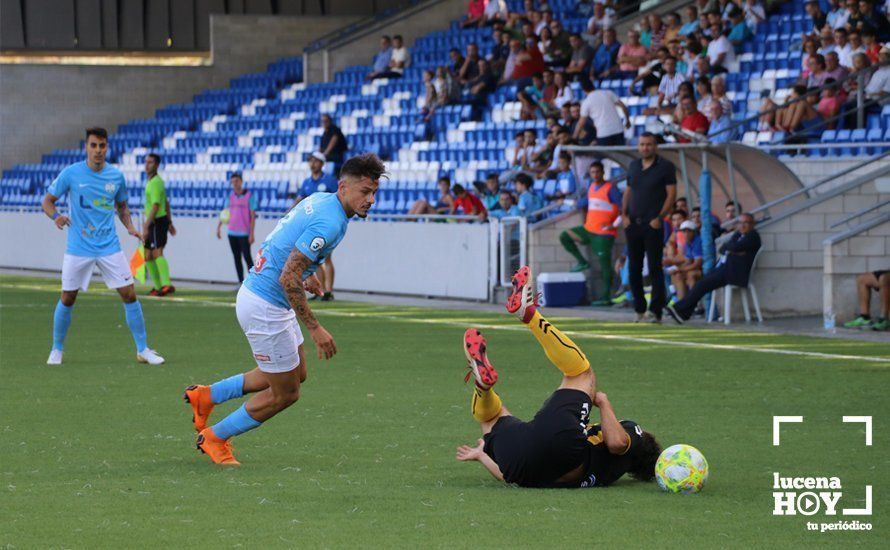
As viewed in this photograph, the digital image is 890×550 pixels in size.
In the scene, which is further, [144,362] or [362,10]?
[362,10]

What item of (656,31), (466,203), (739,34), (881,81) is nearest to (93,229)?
(466,203)

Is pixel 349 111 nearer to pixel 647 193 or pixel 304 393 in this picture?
pixel 647 193

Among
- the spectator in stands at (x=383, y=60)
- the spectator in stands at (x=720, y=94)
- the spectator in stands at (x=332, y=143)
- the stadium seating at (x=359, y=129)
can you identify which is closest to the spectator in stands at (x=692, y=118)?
the spectator in stands at (x=720, y=94)

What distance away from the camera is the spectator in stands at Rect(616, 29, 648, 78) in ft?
90.4

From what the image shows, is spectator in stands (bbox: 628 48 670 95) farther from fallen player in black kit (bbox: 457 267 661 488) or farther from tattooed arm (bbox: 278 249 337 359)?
tattooed arm (bbox: 278 249 337 359)

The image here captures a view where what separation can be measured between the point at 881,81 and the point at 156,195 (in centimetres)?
1091

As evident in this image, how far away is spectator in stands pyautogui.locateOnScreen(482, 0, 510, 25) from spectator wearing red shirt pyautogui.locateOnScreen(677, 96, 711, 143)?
1120 centimetres

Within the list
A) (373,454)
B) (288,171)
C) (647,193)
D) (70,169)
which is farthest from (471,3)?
(373,454)

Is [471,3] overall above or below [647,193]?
above

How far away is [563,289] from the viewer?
72.4ft

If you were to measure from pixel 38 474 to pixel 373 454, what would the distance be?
1.96 metres

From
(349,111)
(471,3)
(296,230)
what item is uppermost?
(471,3)

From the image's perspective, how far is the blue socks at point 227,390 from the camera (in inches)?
373

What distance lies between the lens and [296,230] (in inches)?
346
